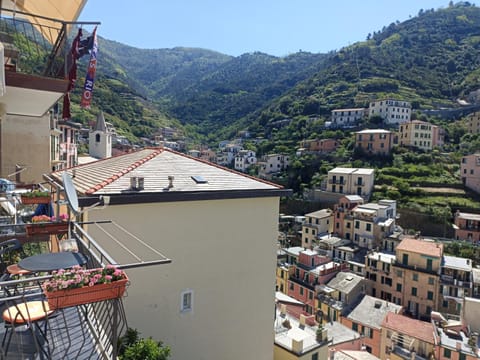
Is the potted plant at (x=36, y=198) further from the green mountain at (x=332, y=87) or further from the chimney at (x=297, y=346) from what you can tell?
the green mountain at (x=332, y=87)

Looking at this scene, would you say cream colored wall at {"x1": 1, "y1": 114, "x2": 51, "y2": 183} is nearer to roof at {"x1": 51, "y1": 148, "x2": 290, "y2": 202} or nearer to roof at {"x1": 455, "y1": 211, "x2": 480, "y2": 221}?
roof at {"x1": 51, "y1": 148, "x2": 290, "y2": 202}

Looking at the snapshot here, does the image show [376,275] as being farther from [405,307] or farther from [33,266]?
[33,266]

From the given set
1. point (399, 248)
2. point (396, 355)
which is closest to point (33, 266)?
point (396, 355)

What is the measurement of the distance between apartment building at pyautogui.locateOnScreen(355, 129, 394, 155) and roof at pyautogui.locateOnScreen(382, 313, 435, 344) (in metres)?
41.5

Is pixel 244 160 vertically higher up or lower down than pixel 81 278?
higher up

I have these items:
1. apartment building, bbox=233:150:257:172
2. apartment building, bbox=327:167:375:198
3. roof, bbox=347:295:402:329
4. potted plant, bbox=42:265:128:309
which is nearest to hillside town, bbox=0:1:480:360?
potted plant, bbox=42:265:128:309

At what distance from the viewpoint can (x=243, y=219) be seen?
7164 millimetres

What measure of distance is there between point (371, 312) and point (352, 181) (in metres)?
27.5

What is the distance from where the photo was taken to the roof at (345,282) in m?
28.6

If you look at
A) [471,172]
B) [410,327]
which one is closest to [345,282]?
[410,327]

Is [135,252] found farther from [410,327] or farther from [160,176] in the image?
[410,327]

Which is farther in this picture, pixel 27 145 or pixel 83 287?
pixel 27 145

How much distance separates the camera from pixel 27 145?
13.5m

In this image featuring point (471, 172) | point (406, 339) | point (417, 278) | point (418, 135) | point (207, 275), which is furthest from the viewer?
point (418, 135)
